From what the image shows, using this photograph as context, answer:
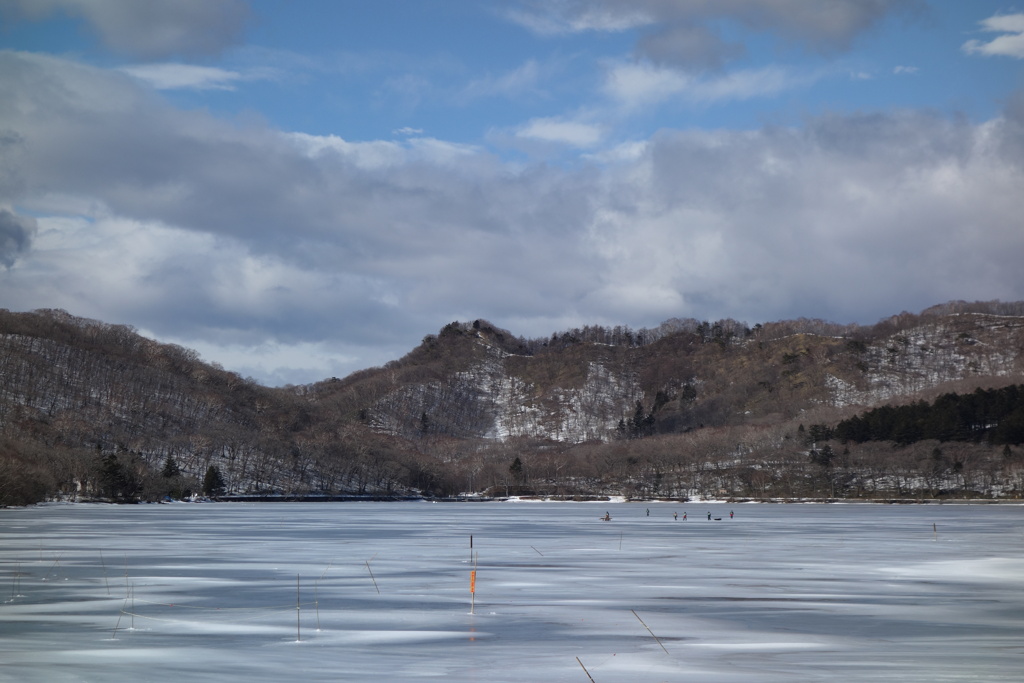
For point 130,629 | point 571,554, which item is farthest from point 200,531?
point 130,629

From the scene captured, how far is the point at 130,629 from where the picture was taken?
1006 inches

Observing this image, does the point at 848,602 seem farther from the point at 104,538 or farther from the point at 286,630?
the point at 104,538

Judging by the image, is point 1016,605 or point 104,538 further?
point 104,538

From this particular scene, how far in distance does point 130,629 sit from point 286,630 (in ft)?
12.0

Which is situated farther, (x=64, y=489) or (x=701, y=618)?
(x=64, y=489)

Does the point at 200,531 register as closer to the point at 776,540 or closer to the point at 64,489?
the point at 776,540

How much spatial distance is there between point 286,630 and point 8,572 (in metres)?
17.5

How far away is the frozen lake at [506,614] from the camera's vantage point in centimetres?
2094

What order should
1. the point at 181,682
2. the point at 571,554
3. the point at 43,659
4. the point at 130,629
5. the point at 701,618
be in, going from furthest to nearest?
the point at 571,554
the point at 701,618
the point at 130,629
the point at 43,659
the point at 181,682

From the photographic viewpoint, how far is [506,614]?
28.8 meters

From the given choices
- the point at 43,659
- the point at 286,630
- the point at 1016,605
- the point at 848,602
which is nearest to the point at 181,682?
the point at 43,659

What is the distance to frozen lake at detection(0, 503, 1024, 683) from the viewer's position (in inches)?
824

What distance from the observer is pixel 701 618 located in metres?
28.2

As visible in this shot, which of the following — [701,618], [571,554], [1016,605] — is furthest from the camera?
[571,554]
